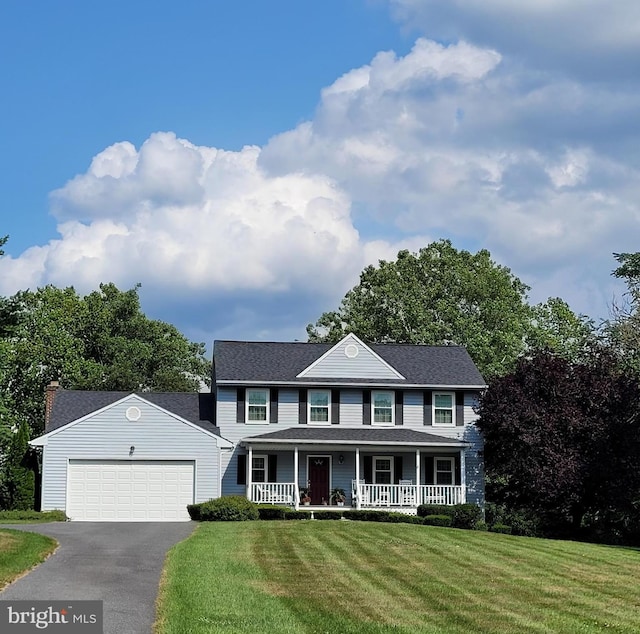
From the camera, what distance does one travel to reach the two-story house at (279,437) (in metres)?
38.2

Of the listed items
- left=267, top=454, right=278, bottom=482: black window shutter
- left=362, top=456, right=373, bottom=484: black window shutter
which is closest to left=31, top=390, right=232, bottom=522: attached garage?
left=267, top=454, right=278, bottom=482: black window shutter

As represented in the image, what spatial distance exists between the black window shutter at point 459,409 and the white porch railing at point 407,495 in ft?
10.2

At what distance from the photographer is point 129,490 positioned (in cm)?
3825

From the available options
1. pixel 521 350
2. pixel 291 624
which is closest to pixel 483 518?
pixel 521 350

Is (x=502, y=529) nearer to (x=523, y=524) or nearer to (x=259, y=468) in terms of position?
(x=523, y=524)

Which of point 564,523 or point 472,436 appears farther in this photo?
point 472,436

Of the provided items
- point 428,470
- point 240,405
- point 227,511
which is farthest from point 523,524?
point 240,405

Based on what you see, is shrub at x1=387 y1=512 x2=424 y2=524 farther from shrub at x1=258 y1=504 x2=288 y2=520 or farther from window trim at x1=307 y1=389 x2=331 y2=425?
window trim at x1=307 y1=389 x2=331 y2=425

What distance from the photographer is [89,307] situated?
59188 millimetres

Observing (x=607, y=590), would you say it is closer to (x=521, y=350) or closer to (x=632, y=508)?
(x=632, y=508)

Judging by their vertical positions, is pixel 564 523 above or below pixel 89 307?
below

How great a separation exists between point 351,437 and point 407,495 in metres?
3.09

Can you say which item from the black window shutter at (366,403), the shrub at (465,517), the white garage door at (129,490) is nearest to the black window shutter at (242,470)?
the white garage door at (129,490)

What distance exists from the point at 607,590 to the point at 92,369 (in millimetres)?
41431
